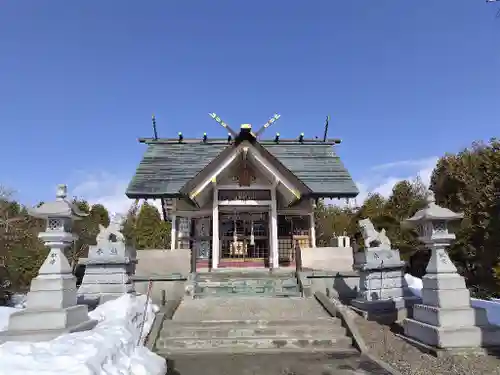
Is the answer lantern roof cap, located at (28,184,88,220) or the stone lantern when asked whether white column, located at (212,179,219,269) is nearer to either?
lantern roof cap, located at (28,184,88,220)

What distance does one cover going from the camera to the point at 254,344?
7645 mm

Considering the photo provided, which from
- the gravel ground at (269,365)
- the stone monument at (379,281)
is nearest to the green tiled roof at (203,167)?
the stone monument at (379,281)

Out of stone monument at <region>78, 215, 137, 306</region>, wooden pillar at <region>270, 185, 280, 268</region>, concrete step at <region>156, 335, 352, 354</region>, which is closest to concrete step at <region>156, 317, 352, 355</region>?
concrete step at <region>156, 335, 352, 354</region>

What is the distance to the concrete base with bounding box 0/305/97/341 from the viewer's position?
5.83 metres

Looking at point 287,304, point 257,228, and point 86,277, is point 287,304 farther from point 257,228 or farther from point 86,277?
point 257,228

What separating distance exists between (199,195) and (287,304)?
702 centimetres

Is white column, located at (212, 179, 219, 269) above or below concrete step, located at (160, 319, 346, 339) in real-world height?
above

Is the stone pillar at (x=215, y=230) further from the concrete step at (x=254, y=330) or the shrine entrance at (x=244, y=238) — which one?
the concrete step at (x=254, y=330)

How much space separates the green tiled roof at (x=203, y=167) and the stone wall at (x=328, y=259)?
3521mm

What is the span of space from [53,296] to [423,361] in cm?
675

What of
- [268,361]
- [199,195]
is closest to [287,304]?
[268,361]

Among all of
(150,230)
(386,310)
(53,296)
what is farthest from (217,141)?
(150,230)

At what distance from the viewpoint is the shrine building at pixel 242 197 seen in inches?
591

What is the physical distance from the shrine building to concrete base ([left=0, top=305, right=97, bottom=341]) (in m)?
8.70
